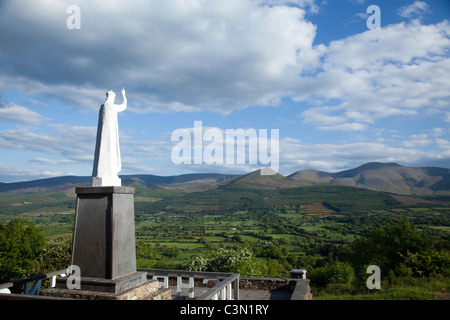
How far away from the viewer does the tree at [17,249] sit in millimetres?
28047

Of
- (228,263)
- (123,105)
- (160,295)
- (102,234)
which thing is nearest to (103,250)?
(102,234)

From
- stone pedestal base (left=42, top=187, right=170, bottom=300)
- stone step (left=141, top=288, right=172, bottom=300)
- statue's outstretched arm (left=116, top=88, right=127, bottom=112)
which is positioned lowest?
stone step (left=141, top=288, right=172, bottom=300)

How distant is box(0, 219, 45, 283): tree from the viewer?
2805 cm

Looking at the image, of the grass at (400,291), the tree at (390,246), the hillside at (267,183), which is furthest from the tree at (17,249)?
the hillside at (267,183)

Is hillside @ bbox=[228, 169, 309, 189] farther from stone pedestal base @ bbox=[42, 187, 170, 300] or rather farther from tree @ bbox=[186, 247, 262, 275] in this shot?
stone pedestal base @ bbox=[42, 187, 170, 300]

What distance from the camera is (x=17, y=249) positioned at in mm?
29516

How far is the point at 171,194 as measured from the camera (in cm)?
17925

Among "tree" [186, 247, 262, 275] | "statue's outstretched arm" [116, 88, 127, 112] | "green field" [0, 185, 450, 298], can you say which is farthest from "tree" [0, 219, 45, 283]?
"statue's outstretched arm" [116, 88, 127, 112]

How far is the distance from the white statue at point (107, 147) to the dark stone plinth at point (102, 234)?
0.48 metres

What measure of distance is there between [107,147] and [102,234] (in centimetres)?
211

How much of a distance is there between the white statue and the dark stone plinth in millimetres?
481
